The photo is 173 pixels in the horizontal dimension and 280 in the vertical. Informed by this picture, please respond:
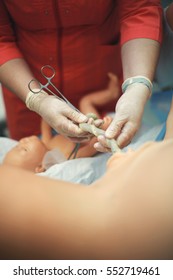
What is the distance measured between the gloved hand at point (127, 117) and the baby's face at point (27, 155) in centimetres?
46

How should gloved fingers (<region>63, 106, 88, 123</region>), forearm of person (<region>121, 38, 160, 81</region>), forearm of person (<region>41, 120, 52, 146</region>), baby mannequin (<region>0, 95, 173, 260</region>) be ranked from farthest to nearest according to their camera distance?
forearm of person (<region>41, 120, 52, 146</region>) → forearm of person (<region>121, 38, 160, 81</region>) → gloved fingers (<region>63, 106, 88, 123</region>) → baby mannequin (<region>0, 95, 173, 260</region>)

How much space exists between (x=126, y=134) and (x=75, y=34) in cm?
51

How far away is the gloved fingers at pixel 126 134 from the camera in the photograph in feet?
3.08

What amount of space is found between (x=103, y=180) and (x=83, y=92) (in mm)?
933

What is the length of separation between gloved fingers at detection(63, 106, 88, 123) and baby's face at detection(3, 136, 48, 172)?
0.35m

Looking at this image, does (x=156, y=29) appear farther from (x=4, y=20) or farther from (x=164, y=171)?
(x=164, y=171)

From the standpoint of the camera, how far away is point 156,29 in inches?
46.1

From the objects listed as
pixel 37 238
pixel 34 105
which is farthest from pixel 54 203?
pixel 34 105

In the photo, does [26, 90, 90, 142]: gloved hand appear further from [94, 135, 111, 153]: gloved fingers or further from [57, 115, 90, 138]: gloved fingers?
[94, 135, 111, 153]: gloved fingers

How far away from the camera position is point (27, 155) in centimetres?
135

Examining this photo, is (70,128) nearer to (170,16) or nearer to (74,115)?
(74,115)

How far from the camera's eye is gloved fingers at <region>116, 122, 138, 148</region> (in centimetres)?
94

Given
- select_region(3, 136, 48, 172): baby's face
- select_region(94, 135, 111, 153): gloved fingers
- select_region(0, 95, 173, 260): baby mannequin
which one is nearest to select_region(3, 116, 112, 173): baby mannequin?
select_region(3, 136, 48, 172): baby's face

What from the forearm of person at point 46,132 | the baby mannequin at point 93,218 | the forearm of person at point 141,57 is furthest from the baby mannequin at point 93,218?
the forearm of person at point 46,132
